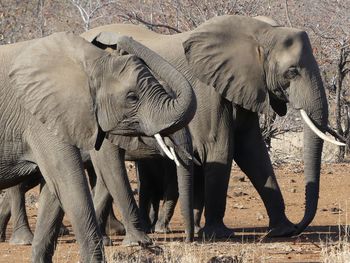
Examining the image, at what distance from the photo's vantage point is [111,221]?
12.6 metres

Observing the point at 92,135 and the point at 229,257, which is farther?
the point at 229,257

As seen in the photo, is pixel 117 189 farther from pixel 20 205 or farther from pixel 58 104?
pixel 58 104

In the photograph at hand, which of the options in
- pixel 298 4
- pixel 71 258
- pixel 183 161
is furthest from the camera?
pixel 298 4

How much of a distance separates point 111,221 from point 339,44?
825cm

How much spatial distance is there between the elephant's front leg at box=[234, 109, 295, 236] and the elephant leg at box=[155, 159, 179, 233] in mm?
665

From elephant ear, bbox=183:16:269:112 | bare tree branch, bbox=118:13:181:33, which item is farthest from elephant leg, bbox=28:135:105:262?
bare tree branch, bbox=118:13:181:33

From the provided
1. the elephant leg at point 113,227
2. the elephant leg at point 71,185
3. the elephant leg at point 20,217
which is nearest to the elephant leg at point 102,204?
the elephant leg at point 113,227

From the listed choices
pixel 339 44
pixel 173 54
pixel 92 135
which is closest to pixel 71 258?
pixel 92 135

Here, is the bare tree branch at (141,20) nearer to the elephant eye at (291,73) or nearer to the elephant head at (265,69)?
the elephant head at (265,69)

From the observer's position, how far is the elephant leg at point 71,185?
27.8 ft

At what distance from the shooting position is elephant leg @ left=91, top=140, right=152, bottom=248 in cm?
1116

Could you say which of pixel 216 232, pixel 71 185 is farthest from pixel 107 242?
pixel 71 185

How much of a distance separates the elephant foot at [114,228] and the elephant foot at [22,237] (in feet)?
3.68

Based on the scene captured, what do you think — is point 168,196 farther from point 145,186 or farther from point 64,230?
point 64,230
